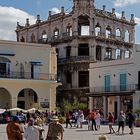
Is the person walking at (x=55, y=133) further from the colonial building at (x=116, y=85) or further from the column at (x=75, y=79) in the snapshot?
the column at (x=75, y=79)

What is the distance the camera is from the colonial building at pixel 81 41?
6475 cm

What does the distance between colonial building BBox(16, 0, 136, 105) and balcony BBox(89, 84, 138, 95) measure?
19.3 ft

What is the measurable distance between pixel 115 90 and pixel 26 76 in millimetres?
10337

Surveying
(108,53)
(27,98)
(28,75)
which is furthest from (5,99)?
(108,53)

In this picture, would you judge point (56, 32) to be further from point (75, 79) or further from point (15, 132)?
point (15, 132)

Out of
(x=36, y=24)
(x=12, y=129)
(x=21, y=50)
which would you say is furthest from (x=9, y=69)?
(x=12, y=129)

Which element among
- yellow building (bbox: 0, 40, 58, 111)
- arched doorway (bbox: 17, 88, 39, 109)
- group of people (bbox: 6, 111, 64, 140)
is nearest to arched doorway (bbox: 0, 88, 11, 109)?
yellow building (bbox: 0, 40, 58, 111)

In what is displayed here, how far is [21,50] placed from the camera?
5228 centimetres

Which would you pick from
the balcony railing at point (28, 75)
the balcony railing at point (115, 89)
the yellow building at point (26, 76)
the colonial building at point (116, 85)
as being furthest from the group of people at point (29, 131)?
the balcony railing at point (115, 89)

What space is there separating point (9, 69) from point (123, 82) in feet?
42.5

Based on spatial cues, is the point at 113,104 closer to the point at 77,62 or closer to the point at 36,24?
the point at 77,62

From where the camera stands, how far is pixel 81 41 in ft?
215

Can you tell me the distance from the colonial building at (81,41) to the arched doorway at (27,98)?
10.8m

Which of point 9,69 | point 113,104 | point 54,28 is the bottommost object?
point 113,104
